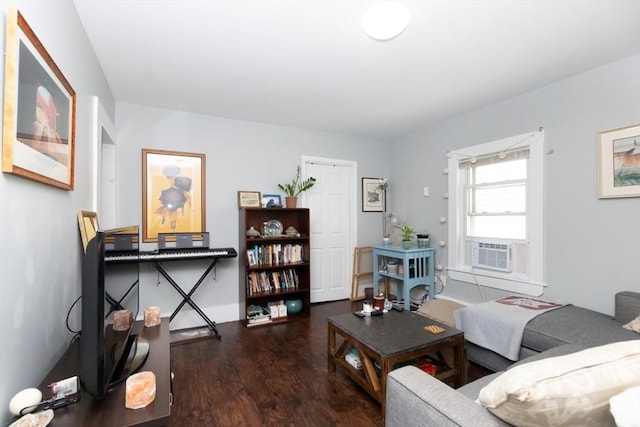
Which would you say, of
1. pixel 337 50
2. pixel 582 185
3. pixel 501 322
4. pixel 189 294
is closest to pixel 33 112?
pixel 337 50

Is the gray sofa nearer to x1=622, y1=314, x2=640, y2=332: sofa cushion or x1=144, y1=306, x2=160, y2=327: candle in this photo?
x1=622, y1=314, x2=640, y2=332: sofa cushion

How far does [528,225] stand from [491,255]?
19.2 inches

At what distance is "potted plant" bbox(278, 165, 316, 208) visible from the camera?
3721 millimetres

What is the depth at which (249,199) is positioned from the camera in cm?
363

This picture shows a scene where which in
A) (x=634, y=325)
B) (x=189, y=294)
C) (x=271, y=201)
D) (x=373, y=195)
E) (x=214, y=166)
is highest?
(x=214, y=166)

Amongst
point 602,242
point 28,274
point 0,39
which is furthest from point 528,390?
point 602,242

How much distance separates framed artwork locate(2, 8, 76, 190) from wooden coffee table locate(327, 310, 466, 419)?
184cm

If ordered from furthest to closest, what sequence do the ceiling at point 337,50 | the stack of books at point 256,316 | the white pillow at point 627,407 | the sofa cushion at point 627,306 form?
the stack of books at point 256,316, the sofa cushion at point 627,306, the ceiling at point 337,50, the white pillow at point 627,407

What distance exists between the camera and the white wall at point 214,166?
313cm

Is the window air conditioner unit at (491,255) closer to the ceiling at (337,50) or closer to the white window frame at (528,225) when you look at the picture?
the white window frame at (528,225)

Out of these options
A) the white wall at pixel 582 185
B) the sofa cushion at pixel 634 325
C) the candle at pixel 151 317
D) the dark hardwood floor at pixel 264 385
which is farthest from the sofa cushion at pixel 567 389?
the white wall at pixel 582 185

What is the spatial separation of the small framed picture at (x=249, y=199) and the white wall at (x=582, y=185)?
2.76m

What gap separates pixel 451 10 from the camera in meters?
1.76

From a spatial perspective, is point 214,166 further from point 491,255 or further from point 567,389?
point 567,389
